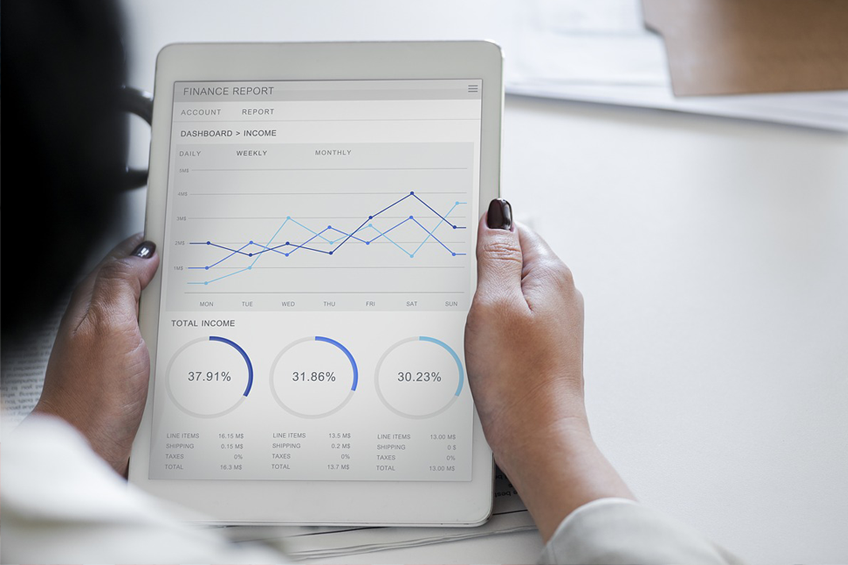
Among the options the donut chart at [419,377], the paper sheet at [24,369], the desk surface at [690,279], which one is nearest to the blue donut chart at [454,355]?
the donut chart at [419,377]

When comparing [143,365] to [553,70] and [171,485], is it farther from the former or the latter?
[553,70]

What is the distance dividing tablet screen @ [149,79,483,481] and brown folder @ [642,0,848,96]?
0.98 ft

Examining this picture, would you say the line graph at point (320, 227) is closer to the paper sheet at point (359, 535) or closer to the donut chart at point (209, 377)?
the donut chart at point (209, 377)

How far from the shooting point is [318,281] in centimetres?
46

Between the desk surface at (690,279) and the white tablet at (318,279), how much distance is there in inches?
2.9

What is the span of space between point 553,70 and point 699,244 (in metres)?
0.22

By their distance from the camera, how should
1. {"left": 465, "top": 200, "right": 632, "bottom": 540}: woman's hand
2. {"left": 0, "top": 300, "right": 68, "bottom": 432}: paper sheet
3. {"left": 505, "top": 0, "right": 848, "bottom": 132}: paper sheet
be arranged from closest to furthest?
{"left": 465, "top": 200, "right": 632, "bottom": 540}: woman's hand, {"left": 0, "top": 300, "right": 68, "bottom": 432}: paper sheet, {"left": 505, "top": 0, "right": 848, "bottom": 132}: paper sheet

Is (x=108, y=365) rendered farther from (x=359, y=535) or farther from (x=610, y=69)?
(x=610, y=69)

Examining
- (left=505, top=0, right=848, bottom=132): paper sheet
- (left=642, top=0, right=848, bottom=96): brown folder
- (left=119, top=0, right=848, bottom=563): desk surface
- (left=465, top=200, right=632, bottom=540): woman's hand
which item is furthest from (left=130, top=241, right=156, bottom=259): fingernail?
(left=642, top=0, right=848, bottom=96): brown folder

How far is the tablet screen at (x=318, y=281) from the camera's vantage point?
17.3 inches

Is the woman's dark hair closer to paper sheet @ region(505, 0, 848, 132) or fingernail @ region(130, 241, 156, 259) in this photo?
fingernail @ region(130, 241, 156, 259)

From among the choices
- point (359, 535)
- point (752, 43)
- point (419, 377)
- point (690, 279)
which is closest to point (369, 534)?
point (359, 535)

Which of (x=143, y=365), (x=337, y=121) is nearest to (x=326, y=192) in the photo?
(x=337, y=121)

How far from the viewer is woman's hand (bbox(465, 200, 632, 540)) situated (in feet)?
1.23
